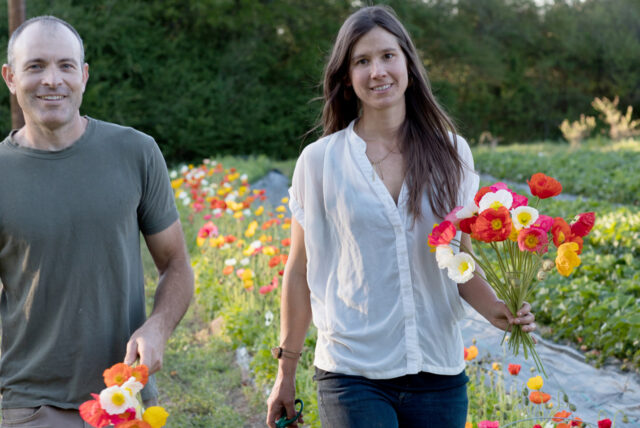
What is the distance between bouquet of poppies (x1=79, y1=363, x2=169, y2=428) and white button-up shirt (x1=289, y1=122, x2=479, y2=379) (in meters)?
0.61

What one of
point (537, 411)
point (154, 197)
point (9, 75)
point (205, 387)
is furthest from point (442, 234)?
point (205, 387)

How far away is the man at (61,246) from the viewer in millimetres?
2002

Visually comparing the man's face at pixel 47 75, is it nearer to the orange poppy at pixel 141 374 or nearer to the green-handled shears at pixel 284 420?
the orange poppy at pixel 141 374

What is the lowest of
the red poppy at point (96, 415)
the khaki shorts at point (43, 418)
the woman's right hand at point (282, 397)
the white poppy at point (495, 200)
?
the woman's right hand at point (282, 397)

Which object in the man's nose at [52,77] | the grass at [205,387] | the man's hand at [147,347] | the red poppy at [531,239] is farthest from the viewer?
the grass at [205,387]

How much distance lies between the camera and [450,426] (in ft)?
6.53

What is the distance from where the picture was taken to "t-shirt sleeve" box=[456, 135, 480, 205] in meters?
2.11

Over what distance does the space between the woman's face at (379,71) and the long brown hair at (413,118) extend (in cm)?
3

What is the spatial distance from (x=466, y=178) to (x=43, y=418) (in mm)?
1406

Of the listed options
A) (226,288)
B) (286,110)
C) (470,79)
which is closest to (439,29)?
(470,79)

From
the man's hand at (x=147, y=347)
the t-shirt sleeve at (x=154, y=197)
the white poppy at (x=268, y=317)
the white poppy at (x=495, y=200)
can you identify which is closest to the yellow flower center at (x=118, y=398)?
the man's hand at (x=147, y=347)

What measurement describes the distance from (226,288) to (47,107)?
156 inches

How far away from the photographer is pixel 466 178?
2137 millimetres

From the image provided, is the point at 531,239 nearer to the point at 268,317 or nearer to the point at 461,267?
the point at 461,267
